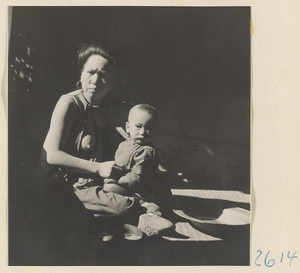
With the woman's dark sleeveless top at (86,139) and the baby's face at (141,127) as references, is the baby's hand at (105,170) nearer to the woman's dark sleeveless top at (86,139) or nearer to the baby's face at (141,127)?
the woman's dark sleeveless top at (86,139)

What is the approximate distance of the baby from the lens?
83.0 inches

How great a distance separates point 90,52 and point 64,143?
0.44 meters

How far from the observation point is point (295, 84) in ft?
6.97

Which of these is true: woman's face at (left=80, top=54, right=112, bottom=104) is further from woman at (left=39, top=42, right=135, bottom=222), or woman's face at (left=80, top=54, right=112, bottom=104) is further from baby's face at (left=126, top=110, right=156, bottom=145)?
baby's face at (left=126, top=110, right=156, bottom=145)

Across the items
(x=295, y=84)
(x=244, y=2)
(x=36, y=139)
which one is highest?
(x=244, y=2)

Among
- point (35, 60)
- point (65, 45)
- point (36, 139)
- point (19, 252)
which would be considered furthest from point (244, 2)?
point (19, 252)

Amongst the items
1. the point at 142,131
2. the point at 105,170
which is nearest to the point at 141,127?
the point at 142,131

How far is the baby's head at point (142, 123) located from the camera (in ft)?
6.93

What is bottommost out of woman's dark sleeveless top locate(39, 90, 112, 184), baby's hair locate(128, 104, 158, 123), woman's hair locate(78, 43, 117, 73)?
woman's dark sleeveless top locate(39, 90, 112, 184)

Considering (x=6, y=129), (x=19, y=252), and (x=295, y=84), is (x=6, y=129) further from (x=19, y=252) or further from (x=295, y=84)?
(x=295, y=84)

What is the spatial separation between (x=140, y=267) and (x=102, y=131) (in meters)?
0.66

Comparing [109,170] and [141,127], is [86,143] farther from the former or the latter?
[141,127]

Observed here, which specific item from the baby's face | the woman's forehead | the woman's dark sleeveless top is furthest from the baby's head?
the woman's forehead

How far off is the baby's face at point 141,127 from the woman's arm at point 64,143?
0.61 ft
